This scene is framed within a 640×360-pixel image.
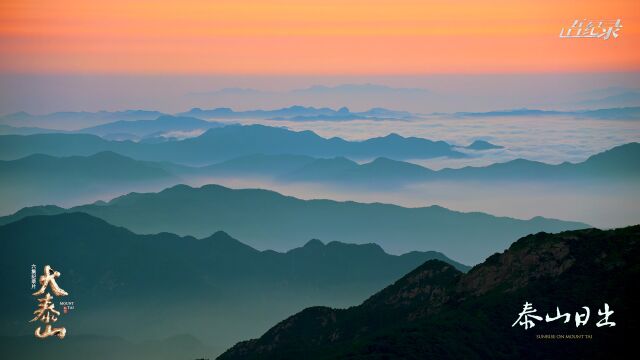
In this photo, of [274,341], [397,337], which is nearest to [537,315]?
[397,337]

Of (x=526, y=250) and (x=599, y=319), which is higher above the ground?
(x=526, y=250)

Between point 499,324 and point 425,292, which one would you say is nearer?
point 499,324

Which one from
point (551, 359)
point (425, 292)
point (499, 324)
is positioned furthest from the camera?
point (425, 292)

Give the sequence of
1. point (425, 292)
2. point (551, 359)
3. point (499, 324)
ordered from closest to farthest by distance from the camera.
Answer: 1. point (551, 359)
2. point (499, 324)
3. point (425, 292)

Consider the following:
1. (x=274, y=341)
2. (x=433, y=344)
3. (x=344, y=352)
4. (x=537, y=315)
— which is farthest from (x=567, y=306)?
(x=274, y=341)

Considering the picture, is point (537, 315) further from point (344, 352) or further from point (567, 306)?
point (344, 352)

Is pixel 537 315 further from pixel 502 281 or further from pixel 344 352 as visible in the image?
pixel 344 352
